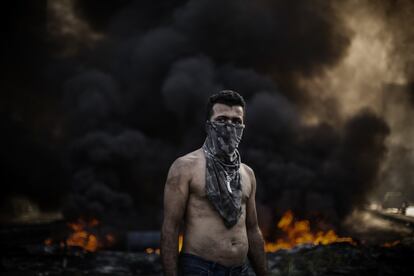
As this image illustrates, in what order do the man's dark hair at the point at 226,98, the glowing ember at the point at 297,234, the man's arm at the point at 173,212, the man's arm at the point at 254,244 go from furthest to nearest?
the glowing ember at the point at 297,234, the man's arm at the point at 254,244, the man's dark hair at the point at 226,98, the man's arm at the point at 173,212

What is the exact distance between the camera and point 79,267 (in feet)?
47.5

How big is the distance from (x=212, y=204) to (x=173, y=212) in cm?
37

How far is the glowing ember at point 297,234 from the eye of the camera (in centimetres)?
2148

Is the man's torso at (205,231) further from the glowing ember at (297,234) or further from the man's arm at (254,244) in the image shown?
the glowing ember at (297,234)

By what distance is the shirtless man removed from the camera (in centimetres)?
315

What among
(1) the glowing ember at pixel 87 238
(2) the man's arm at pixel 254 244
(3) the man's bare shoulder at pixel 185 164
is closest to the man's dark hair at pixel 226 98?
(3) the man's bare shoulder at pixel 185 164

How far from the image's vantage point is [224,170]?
346 centimetres

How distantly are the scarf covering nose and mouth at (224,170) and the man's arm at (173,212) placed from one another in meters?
0.23

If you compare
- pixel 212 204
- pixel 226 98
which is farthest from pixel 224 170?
pixel 226 98

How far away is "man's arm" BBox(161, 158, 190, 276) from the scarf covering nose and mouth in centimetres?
23

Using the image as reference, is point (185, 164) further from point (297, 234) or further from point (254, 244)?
point (297, 234)

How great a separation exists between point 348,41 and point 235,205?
1341 inches

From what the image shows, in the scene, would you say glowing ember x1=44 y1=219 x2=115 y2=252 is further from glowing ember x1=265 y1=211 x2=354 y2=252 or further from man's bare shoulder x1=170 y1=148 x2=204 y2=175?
man's bare shoulder x1=170 y1=148 x2=204 y2=175

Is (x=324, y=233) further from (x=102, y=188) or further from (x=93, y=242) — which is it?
(x=102, y=188)
